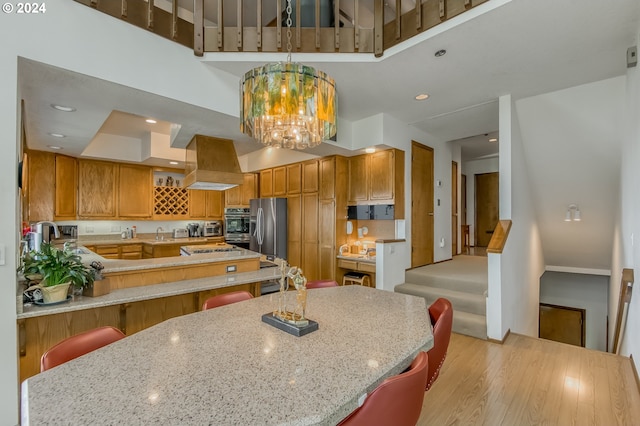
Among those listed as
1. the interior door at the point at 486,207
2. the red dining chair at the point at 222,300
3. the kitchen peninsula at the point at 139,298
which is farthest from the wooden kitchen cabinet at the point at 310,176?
the interior door at the point at 486,207

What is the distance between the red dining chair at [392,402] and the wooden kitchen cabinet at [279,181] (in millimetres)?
4878

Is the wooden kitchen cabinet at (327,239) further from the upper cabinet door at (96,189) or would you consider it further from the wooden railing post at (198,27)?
the upper cabinet door at (96,189)

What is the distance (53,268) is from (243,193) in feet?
14.8

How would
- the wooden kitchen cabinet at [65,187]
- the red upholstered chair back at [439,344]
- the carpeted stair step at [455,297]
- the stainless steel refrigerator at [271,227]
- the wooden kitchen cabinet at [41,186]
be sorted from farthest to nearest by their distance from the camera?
the stainless steel refrigerator at [271,227]
the wooden kitchen cabinet at [65,187]
the wooden kitchen cabinet at [41,186]
the carpeted stair step at [455,297]
the red upholstered chair back at [439,344]

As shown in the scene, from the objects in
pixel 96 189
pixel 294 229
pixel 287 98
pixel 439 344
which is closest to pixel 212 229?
pixel 294 229

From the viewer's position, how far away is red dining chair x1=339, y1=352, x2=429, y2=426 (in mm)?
972

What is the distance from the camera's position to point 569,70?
292cm

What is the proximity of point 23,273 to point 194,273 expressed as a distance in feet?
4.09

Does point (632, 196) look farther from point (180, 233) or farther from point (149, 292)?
point (180, 233)

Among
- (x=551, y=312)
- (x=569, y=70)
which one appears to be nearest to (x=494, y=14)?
(x=569, y=70)

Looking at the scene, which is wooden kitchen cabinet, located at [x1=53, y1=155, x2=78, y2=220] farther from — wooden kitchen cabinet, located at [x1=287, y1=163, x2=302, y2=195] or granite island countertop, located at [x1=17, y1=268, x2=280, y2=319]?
wooden kitchen cabinet, located at [x1=287, y1=163, x2=302, y2=195]

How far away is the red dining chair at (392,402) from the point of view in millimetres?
972

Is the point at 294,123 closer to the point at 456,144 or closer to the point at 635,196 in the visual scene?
the point at 635,196

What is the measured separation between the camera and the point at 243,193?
6523mm
